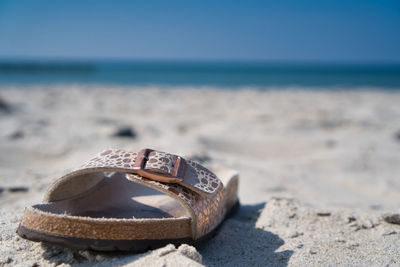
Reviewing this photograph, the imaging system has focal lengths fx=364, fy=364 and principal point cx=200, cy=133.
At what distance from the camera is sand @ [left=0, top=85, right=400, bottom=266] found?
1277 millimetres

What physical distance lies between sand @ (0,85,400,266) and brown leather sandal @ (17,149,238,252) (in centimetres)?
8

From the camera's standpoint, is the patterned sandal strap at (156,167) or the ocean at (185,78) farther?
the ocean at (185,78)

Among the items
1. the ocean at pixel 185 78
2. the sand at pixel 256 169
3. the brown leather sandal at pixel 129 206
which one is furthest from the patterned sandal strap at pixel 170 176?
the ocean at pixel 185 78

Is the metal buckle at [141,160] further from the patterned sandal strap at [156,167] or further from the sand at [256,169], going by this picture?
the sand at [256,169]

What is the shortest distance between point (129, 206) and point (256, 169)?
145cm

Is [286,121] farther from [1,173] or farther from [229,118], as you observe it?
[1,173]

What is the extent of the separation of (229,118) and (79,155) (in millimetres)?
2761

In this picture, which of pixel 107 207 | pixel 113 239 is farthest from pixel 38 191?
pixel 113 239

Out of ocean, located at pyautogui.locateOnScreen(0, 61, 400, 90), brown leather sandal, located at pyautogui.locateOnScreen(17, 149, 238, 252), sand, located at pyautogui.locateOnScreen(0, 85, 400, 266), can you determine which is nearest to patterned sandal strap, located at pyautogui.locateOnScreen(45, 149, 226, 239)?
brown leather sandal, located at pyautogui.locateOnScreen(17, 149, 238, 252)

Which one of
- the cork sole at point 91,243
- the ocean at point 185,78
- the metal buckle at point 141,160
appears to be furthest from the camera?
the ocean at point 185,78

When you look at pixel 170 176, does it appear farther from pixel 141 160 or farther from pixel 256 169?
pixel 256 169

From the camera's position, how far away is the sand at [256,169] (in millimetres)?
1277

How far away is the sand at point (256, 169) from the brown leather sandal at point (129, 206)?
0.25 ft

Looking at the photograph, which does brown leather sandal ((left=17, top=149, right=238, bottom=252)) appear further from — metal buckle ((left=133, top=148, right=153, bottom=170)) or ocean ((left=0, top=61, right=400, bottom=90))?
ocean ((left=0, top=61, right=400, bottom=90))
